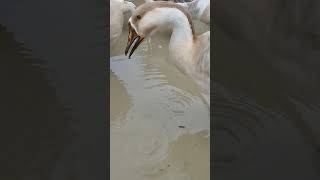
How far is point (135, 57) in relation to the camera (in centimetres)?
159

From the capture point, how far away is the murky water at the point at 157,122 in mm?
1560

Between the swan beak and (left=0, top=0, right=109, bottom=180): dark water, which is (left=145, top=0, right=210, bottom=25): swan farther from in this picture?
(left=0, top=0, right=109, bottom=180): dark water

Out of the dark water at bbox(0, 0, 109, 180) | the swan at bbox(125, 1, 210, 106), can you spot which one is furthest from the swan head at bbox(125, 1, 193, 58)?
the dark water at bbox(0, 0, 109, 180)

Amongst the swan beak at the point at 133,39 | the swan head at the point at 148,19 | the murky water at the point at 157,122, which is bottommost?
the murky water at the point at 157,122

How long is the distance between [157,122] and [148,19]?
366 millimetres

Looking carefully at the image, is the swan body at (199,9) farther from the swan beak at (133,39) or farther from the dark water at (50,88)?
the dark water at (50,88)

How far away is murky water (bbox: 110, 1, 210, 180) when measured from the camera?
5.12 feet

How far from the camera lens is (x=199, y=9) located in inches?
60.9

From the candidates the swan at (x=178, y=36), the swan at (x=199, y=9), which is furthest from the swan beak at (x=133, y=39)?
the swan at (x=199, y=9)

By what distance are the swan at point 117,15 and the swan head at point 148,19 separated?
0.03 m

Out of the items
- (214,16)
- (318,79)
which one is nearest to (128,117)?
(214,16)

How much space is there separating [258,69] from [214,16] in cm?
24

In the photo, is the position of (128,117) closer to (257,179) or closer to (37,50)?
(37,50)

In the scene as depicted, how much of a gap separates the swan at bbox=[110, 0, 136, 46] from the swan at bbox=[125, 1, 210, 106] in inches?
1.3
